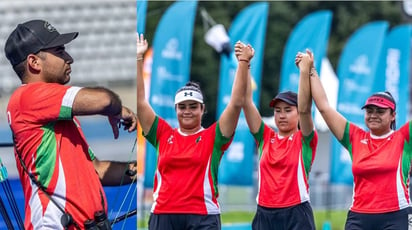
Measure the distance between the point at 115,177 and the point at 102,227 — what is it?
0.28 meters

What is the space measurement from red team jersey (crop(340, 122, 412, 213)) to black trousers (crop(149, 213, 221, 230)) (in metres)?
1.27

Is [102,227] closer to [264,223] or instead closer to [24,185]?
[24,185]

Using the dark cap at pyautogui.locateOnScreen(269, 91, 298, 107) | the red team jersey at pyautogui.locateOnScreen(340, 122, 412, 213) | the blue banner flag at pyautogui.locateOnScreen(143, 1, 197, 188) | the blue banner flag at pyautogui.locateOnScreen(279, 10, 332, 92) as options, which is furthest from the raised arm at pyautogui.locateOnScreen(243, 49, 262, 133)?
the blue banner flag at pyautogui.locateOnScreen(279, 10, 332, 92)

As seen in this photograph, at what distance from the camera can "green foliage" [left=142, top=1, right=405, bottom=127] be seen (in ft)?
109

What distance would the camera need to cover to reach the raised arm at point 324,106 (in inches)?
287

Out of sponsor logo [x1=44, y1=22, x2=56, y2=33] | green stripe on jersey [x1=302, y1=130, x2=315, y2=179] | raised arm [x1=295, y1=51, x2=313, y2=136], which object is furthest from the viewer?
green stripe on jersey [x1=302, y1=130, x2=315, y2=179]

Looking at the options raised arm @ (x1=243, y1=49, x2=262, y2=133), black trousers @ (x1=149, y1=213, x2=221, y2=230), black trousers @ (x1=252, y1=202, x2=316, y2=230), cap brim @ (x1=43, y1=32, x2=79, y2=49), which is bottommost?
black trousers @ (x1=252, y1=202, x2=316, y2=230)

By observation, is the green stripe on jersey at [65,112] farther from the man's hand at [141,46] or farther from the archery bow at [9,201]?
the man's hand at [141,46]

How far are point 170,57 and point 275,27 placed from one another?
2069cm

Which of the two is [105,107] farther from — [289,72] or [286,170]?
[289,72]

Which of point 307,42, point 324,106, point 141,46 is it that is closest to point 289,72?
point 307,42

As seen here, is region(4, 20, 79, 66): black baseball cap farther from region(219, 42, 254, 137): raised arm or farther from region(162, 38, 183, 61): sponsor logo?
region(162, 38, 183, 61): sponsor logo

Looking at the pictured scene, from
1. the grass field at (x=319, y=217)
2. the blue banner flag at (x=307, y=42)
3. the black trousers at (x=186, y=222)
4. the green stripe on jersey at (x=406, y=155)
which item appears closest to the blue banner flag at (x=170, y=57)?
the blue banner flag at (x=307, y=42)

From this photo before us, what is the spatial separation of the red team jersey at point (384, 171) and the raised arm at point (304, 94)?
0.45 meters
